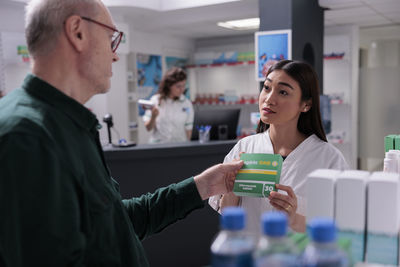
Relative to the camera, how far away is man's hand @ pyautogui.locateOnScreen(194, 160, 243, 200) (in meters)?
1.63

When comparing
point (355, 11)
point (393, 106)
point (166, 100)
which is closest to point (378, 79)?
point (393, 106)

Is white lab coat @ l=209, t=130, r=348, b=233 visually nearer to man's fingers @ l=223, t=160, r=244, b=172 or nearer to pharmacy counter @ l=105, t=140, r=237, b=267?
man's fingers @ l=223, t=160, r=244, b=172

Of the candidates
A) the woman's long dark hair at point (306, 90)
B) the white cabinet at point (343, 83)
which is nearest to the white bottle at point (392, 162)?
the woman's long dark hair at point (306, 90)

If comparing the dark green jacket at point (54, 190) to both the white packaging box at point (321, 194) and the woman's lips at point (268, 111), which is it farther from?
the woman's lips at point (268, 111)

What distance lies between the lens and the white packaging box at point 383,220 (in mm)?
865

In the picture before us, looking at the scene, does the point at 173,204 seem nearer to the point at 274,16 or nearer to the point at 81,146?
the point at 81,146

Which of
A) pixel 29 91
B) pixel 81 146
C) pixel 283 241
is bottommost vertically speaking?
pixel 283 241

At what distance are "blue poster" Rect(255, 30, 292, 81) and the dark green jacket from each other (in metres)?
3.61

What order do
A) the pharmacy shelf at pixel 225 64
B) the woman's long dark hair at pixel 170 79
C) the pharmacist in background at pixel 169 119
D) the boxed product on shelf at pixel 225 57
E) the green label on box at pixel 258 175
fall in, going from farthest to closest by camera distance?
the boxed product on shelf at pixel 225 57 → the pharmacy shelf at pixel 225 64 → the pharmacist in background at pixel 169 119 → the woman's long dark hair at pixel 170 79 → the green label on box at pixel 258 175

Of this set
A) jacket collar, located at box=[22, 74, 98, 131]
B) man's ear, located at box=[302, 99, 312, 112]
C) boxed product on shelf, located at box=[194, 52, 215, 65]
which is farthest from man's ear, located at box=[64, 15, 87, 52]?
boxed product on shelf, located at box=[194, 52, 215, 65]

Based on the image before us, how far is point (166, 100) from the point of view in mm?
5852

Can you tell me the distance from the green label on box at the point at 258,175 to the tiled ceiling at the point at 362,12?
13.8 ft

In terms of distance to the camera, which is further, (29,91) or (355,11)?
(355,11)

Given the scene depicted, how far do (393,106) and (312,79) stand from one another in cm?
603
